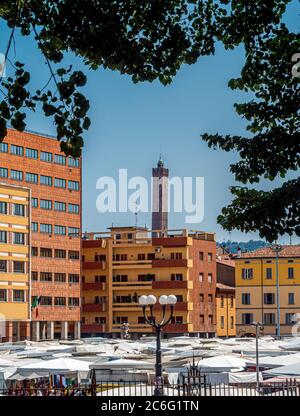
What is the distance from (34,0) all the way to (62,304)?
84.5 m

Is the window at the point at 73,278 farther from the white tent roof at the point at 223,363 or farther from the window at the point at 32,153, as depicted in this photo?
the white tent roof at the point at 223,363

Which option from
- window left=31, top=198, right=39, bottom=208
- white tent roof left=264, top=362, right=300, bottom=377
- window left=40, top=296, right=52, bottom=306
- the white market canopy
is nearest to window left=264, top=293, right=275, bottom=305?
window left=40, top=296, right=52, bottom=306

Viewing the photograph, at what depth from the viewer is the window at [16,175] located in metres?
87.2

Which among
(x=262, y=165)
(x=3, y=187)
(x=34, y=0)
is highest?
(x=3, y=187)

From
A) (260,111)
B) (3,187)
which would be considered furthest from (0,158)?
(260,111)

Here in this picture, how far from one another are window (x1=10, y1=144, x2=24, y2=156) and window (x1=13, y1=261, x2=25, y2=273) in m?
10.2

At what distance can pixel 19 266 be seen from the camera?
3413 inches

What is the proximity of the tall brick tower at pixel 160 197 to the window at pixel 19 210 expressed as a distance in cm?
7325

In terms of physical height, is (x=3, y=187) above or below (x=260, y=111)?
above

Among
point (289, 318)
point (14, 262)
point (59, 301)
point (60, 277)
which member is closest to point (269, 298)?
point (289, 318)

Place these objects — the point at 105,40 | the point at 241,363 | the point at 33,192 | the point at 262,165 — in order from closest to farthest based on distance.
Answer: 1. the point at 105,40
2. the point at 262,165
3. the point at 241,363
4. the point at 33,192

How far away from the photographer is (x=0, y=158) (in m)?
85.7
